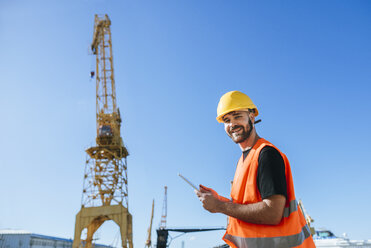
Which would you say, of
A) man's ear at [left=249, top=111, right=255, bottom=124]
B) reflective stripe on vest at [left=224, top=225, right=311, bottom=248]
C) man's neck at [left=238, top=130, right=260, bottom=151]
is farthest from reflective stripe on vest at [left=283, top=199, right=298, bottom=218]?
man's ear at [left=249, top=111, right=255, bottom=124]

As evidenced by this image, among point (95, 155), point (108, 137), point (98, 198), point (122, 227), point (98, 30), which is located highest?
point (98, 30)

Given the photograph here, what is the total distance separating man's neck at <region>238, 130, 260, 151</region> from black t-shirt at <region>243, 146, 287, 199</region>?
0.32 metres

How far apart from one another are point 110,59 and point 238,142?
115 ft

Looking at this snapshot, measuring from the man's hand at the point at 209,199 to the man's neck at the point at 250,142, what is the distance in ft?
1.46

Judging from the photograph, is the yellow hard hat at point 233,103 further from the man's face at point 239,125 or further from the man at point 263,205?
the man at point 263,205

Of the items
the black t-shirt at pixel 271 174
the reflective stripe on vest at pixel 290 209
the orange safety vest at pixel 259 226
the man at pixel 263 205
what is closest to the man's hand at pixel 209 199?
the man at pixel 263 205

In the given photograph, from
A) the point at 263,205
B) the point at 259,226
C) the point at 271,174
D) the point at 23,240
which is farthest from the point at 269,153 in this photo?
the point at 23,240

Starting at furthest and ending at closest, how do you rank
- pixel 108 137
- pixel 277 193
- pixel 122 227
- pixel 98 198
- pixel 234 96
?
pixel 108 137 → pixel 98 198 → pixel 122 227 → pixel 234 96 → pixel 277 193

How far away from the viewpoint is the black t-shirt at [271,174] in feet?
5.35

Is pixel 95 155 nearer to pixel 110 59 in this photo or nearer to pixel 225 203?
pixel 110 59

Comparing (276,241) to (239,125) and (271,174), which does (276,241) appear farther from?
(239,125)

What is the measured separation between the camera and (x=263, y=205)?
1631mm

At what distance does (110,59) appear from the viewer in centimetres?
3456

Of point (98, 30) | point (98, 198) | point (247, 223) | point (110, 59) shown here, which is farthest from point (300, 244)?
point (98, 30)
